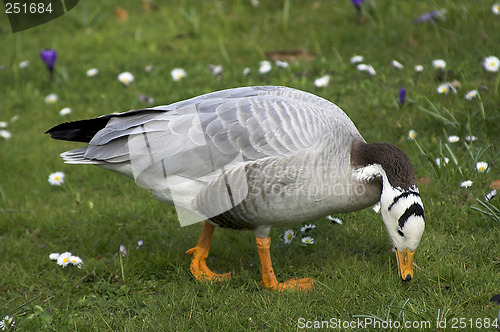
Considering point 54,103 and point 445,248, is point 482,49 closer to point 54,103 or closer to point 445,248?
point 445,248

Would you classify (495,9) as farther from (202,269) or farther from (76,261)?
(76,261)

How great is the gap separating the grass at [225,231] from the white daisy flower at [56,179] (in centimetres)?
11

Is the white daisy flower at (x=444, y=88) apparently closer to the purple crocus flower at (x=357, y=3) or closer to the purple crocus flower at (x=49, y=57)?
the purple crocus flower at (x=357, y=3)

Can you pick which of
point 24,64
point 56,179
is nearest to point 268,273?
point 56,179

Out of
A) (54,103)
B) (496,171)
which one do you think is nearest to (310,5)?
(54,103)

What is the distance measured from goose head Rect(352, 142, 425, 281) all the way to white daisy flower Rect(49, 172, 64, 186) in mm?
3004

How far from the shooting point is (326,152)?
147 inches

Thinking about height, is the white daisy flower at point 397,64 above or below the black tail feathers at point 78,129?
below

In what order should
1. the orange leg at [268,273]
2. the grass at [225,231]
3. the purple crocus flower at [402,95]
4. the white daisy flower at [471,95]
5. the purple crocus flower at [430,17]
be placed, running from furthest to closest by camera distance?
1. the purple crocus flower at [430,17]
2. the purple crocus flower at [402,95]
3. the white daisy flower at [471,95]
4. the orange leg at [268,273]
5. the grass at [225,231]

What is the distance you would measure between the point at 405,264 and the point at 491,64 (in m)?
2.87

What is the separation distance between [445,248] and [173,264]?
203 centimetres

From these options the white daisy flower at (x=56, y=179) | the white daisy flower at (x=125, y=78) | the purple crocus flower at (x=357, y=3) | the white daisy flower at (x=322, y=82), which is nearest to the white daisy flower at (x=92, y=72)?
the white daisy flower at (x=125, y=78)

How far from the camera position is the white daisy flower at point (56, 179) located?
5.38m

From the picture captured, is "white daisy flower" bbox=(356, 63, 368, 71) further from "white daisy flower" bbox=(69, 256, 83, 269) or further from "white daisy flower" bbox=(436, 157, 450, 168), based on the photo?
"white daisy flower" bbox=(69, 256, 83, 269)
